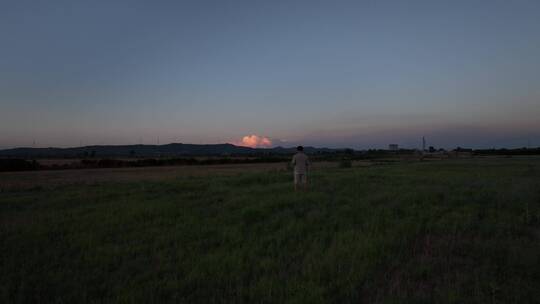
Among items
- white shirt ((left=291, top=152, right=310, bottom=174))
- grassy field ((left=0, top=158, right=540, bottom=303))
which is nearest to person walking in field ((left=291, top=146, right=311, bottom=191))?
white shirt ((left=291, top=152, right=310, bottom=174))

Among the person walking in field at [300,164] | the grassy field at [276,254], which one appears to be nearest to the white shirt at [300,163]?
the person walking in field at [300,164]

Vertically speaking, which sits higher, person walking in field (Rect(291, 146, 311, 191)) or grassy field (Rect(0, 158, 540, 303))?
person walking in field (Rect(291, 146, 311, 191))

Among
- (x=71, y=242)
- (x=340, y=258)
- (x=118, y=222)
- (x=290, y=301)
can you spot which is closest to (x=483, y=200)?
(x=340, y=258)

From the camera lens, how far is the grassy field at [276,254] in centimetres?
434

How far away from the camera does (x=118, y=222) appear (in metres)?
8.67

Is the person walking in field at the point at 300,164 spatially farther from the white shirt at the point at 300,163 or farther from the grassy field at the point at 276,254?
the grassy field at the point at 276,254

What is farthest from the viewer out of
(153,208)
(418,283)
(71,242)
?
(153,208)

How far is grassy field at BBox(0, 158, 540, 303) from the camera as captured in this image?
4344 millimetres

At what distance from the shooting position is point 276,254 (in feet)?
19.5

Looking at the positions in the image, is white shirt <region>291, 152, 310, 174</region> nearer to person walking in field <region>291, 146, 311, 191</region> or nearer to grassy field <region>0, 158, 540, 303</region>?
person walking in field <region>291, 146, 311, 191</region>

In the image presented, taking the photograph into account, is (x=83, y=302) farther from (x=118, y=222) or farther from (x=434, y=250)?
(x=434, y=250)

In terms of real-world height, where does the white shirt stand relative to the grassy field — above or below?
above

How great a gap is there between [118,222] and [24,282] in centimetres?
397

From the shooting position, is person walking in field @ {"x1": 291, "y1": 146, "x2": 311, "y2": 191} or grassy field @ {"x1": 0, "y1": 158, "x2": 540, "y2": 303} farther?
person walking in field @ {"x1": 291, "y1": 146, "x2": 311, "y2": 191}
